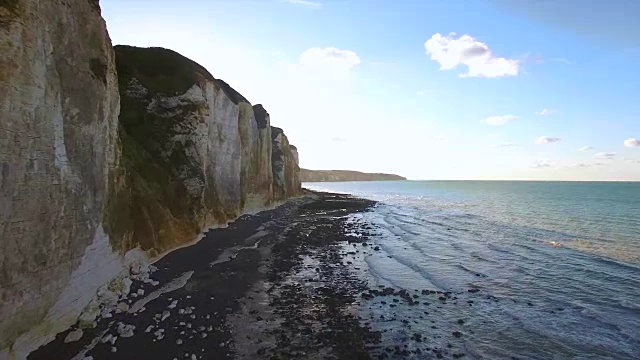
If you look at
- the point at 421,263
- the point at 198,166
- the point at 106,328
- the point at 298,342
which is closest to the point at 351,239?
the point at 421,263

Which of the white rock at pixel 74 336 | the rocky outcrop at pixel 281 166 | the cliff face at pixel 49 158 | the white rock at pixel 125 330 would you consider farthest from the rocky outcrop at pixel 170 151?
the rocky outcrop at pixel 281 166

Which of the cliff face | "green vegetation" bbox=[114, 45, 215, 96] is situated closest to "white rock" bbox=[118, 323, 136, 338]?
the cliff face

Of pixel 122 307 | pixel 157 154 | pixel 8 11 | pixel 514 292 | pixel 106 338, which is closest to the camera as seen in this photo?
pixel 8 11

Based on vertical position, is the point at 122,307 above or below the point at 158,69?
below

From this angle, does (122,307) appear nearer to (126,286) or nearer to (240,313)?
(126,286)

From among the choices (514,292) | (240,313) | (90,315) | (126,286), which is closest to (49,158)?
(90,315)

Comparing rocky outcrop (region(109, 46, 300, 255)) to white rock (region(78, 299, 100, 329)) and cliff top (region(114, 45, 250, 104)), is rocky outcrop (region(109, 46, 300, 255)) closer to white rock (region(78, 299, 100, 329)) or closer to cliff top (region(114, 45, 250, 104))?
cliff top (region(114, 45, 250, 104))
